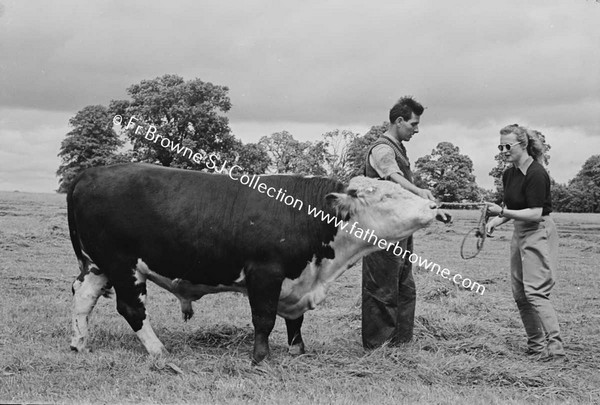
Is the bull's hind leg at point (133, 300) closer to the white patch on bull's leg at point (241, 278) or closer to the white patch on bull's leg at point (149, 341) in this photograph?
the white patch on bull's leg at point (149, 341)

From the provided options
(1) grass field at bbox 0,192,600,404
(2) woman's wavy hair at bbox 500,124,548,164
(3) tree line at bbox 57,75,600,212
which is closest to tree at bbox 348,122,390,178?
(3) tree line at bbox 57,75,600,212

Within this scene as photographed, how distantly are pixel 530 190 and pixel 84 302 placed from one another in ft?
15.3

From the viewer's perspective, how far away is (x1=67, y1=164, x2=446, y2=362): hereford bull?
6285mm

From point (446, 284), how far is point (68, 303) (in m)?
5.90

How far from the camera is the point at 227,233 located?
6.34m

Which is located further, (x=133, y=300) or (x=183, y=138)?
(x=183, y=138)

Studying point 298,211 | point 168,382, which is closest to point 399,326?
point 298,211

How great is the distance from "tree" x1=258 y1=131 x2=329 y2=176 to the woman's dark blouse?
23661 mm

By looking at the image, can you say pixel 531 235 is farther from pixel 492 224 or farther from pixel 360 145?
pixel 360 145

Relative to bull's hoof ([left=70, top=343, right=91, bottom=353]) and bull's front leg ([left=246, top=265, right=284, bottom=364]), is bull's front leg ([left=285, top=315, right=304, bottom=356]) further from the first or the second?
bull's hoof ([left=70, top=343, right=91, bottom=353])

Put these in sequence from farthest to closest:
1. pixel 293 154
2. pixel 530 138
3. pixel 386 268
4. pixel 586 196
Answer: pixel 586 196
pixel 293 154
pixel 530 138
pixel 386 268

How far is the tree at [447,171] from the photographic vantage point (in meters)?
57.8

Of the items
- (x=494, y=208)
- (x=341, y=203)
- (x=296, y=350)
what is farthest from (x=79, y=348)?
(x=494, y=208)

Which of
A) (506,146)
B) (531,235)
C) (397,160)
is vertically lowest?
(531,235)
